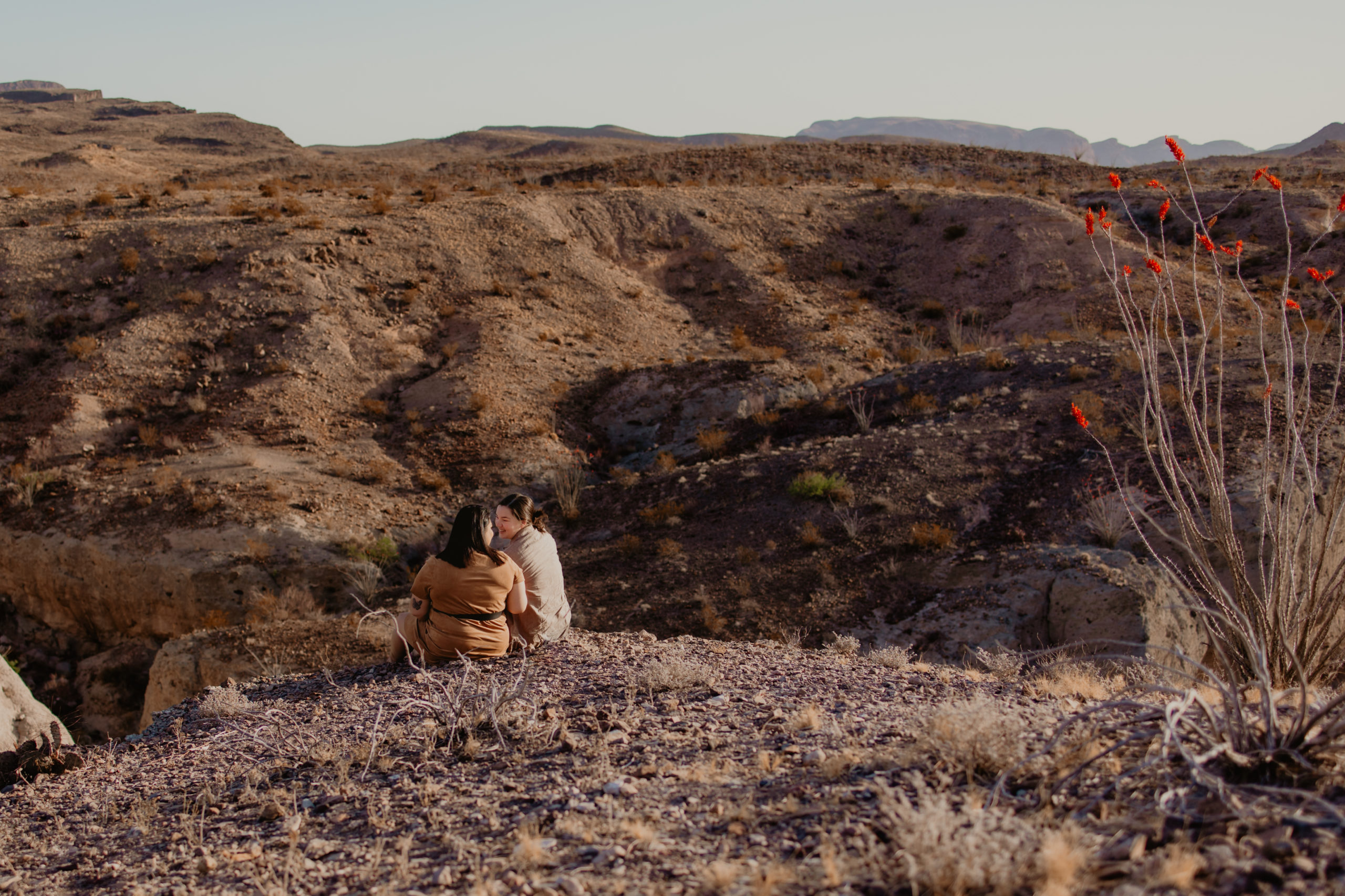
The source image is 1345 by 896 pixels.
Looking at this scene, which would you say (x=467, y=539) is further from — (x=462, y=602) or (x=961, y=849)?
(x=961, y=849)

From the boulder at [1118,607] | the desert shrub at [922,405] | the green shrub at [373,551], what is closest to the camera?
the boulder at [1118,607]

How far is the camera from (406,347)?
1547 cm

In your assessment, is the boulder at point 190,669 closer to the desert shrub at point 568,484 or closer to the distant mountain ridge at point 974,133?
the desert shrub at point 568,484

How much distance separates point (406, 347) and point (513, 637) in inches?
444

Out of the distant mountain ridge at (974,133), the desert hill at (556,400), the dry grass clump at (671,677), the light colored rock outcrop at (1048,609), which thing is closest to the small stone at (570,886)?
the dry grass clump at (671,677)

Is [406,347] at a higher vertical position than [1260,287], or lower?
lower

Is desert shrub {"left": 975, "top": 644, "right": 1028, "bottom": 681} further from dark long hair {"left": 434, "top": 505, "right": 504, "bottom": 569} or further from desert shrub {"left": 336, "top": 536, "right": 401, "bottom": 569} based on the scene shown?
desert shrub {"left": 336, "top": 536, "right": 401, "bottom": 569}

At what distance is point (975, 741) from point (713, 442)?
10.1 m

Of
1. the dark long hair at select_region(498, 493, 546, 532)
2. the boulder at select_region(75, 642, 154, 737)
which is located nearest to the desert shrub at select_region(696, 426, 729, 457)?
the dark long hair at select_region(498, 493, 546, 532)

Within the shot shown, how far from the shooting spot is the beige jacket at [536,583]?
546 centimetres

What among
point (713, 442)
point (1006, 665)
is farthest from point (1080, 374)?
point (1006, 665)

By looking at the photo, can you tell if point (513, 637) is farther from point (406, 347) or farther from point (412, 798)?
point (406, 347)

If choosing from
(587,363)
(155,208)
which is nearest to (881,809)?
(587,363)

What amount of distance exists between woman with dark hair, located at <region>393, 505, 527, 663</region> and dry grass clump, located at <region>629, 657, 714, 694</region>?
112 cm
